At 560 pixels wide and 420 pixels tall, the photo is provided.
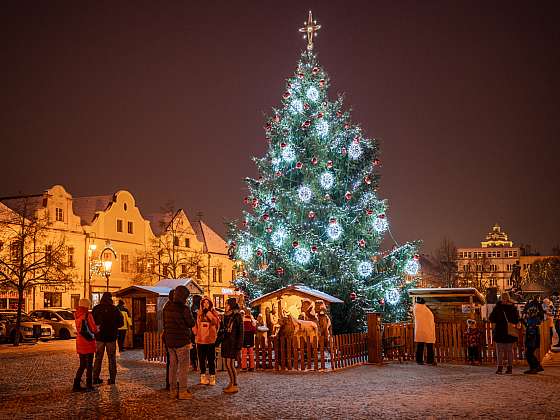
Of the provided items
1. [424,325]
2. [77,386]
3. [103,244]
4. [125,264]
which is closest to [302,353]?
[424,325]

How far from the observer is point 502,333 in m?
16.3

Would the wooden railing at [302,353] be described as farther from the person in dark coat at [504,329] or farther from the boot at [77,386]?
the boot at [77,386]

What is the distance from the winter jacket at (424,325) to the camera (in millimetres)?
19078

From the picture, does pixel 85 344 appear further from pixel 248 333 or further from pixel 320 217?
pixel 320 217

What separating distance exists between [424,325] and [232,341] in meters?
7.30

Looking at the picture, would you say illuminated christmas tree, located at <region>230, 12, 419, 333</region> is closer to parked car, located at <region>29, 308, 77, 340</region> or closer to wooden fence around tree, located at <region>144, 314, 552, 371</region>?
wooden fence around tree, located at <region>144, 314, 552, 371</region>

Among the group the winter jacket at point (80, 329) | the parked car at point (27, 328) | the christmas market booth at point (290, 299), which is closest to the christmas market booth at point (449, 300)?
the christmas market booth at point (290, 299)

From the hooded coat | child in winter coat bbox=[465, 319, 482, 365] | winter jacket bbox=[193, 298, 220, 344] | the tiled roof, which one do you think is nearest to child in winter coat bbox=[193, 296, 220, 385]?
winter jacket bbox=[193, 298, 220, 344]

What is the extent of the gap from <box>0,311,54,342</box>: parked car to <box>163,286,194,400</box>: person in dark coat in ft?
81.2


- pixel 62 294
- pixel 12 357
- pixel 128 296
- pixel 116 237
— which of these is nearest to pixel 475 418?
pixel 12 357

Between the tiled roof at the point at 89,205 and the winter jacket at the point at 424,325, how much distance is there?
135 feet

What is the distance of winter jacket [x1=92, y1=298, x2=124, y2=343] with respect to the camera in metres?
14.9

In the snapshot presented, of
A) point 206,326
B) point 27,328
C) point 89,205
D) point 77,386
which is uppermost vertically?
point 89,205

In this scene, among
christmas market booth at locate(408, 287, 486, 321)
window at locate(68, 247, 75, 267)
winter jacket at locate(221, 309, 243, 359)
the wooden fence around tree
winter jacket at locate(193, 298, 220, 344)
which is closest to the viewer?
winter jacket at locate(221, 309, 243, 359)
